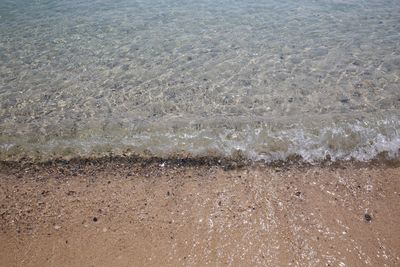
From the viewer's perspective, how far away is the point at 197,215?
15.3 ft

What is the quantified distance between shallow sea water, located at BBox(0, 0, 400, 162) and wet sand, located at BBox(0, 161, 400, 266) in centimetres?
51

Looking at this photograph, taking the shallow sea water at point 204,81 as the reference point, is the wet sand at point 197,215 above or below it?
below

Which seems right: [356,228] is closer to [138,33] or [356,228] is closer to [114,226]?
[114,226]

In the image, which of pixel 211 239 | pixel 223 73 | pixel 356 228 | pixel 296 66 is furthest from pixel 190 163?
pixel 296 66

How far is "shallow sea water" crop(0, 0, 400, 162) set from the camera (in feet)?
20.2

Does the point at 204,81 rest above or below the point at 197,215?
above

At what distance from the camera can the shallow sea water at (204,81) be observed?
6.14m

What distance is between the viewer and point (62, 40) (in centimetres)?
1021

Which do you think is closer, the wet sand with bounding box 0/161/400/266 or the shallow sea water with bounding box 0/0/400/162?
the wet sand with bounding box 0/161/400/266

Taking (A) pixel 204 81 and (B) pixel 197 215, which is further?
(A) pixel 204 81

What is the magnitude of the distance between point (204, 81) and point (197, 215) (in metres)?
4.09

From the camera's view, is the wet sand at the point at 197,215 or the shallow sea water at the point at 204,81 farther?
the shallow sea water at the point at 204,81

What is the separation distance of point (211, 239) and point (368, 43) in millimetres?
8022

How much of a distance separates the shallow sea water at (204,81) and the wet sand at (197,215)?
514 millimetres
